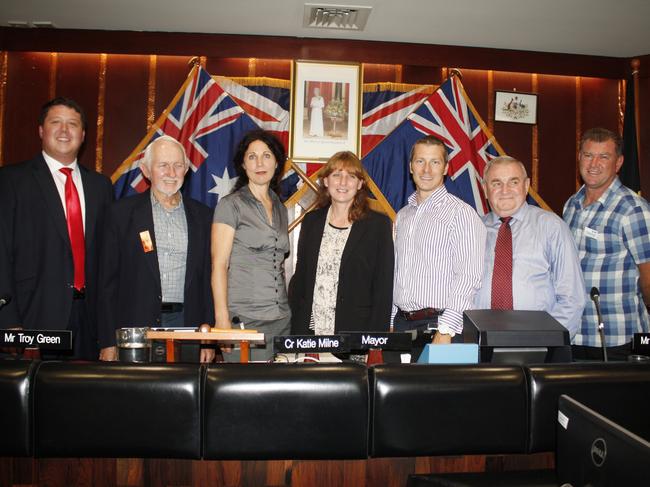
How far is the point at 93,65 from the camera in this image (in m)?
4.42

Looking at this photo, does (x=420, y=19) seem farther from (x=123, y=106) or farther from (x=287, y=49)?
(x=123, y=106)

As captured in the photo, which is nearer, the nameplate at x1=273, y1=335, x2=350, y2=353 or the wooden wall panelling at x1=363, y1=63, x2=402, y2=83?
the nameplate at x1=273, y1=335, x2=350, y2=353

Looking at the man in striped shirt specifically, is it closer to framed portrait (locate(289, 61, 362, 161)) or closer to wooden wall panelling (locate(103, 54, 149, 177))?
framed portrait (locate(289, 61, 362, 161))

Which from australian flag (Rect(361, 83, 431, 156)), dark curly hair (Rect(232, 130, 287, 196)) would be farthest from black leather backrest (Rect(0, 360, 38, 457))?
australian flag (Rect(361, 83, 431, 156))

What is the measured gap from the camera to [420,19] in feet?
13.1

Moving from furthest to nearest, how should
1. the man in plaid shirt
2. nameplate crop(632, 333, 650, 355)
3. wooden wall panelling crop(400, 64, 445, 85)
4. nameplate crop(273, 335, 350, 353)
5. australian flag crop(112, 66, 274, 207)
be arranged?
wooden wall panelling crop(400, 64, 445, 85) → australian flag crop(112, 66, 274, 207) → the man in plaid shirt → nameplate crop(632, 333, 650, 355) → nameplate crop(273, 335, 350, 353)

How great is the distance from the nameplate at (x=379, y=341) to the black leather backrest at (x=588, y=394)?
0.37m

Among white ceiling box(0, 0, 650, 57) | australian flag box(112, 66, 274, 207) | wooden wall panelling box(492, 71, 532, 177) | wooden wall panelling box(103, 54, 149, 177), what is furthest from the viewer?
wooden wall panelling box(492, 71, 532, 177)

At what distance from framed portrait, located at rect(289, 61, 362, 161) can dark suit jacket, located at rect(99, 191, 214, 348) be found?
173 centimetres

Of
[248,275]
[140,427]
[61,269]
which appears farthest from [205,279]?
[140,427]

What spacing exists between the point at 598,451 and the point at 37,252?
252 centimetres

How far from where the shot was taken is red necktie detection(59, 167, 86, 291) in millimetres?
2756

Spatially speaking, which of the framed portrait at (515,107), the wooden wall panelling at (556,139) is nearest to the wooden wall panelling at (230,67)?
the framed portrait at (515,107)

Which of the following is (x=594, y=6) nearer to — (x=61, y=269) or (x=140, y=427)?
(x=61, y=269)
